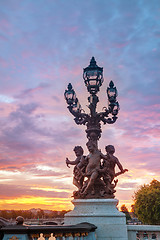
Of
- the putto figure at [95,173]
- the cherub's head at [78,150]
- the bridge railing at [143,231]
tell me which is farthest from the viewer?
the cherub's head at [78,150]

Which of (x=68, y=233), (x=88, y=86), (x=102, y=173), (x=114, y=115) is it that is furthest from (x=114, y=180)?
(x=68, y=233)

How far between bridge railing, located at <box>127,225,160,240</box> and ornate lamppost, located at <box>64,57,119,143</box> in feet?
13.0

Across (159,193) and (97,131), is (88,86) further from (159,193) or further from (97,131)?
(159,193)

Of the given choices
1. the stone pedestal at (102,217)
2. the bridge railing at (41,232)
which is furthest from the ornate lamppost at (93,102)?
the bridge railing at (41,232)

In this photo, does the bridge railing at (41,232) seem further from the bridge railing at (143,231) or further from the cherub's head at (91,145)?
the cherub's head at (91,145)

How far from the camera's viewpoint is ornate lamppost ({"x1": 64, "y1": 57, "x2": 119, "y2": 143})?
13.4m

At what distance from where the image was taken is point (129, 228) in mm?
11234

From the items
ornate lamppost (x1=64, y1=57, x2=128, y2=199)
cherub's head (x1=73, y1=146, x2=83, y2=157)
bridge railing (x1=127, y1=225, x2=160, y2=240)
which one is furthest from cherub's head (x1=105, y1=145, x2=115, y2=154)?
bridge railing (x1=127, y1=225, x2=160, y2=240)

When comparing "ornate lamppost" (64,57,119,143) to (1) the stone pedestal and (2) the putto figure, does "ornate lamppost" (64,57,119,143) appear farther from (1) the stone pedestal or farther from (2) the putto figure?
(1) the stone pedestal

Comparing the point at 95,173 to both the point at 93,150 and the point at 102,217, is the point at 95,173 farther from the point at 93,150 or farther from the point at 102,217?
the point at 102,217

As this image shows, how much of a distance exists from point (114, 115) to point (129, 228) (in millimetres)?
4818

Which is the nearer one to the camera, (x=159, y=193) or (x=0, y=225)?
(x=0, y=225)

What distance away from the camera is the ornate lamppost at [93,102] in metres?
13.4

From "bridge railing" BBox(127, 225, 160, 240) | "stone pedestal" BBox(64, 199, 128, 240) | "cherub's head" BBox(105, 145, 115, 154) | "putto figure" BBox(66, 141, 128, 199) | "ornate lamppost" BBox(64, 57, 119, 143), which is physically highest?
"ornate lamppost" BBox(64, 57, 119, 143)
